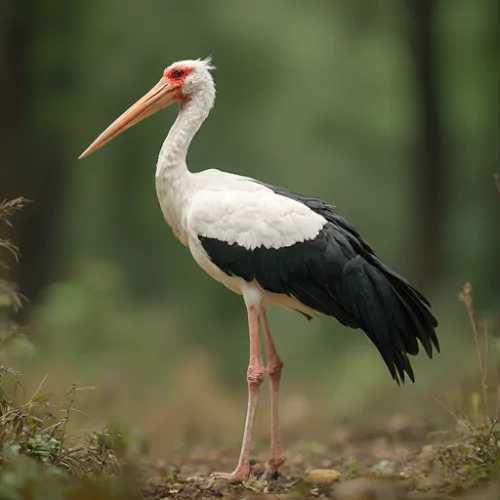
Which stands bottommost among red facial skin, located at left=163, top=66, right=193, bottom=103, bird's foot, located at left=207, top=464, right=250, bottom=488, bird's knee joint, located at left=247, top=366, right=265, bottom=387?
bird's foot, located at left=207, top=464, right=250, bottom=488

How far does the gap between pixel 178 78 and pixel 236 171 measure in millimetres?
8767

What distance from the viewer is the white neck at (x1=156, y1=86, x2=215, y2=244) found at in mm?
6078

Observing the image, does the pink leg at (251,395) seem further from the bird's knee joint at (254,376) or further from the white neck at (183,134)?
the white neck at (183,134)

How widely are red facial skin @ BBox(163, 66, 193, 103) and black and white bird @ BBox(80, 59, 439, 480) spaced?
2.36ft

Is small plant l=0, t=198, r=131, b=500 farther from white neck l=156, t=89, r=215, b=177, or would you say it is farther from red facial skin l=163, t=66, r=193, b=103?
red facial skin l=163, t=66, r=193, b=103

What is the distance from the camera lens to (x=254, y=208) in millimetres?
5766

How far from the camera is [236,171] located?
15.1 m

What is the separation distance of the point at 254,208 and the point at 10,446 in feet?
7.42

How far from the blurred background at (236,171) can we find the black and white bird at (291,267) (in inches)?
116

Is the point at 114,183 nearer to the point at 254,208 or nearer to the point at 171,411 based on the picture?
the point at 171,411

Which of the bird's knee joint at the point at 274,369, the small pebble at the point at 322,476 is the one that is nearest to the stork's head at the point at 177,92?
the bird's knee joint at the point at 274,369

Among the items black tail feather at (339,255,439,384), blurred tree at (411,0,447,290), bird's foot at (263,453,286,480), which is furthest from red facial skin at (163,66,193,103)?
blurred tree at (411,0,447,290)

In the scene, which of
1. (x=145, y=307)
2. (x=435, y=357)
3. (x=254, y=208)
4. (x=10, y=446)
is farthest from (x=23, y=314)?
(x=10, y=446)

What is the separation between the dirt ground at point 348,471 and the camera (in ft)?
14.9
